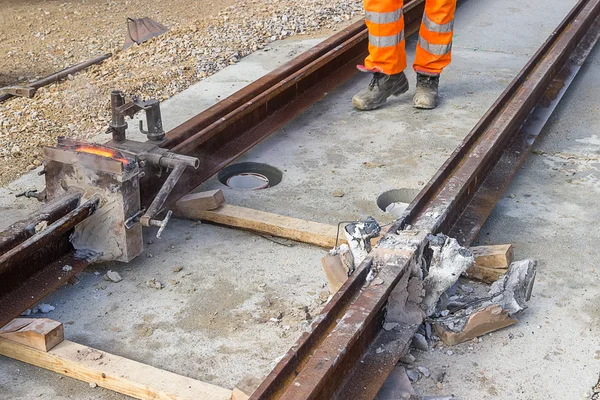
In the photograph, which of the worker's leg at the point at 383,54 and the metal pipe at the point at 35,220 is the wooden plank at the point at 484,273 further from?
the worker's leg at the point at 383,54

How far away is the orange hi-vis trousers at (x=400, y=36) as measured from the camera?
537 centimetres

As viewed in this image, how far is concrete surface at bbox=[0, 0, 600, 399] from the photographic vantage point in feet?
10.1

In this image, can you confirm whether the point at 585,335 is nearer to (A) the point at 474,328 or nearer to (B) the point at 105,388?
(A) the point at 474,328

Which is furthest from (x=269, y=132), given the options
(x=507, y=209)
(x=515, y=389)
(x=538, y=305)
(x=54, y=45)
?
(x=54, y=45)

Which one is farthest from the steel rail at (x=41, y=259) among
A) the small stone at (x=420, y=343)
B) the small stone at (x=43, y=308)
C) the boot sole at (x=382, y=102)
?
the boot sole at (x=382, y=102)

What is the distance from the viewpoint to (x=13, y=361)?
308 cm

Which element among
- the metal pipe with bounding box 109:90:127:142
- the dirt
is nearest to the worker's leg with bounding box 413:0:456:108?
the metal pipe with bounding box 109:90:127:142

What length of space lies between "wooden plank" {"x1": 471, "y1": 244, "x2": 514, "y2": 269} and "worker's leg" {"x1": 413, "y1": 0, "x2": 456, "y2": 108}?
2136mm

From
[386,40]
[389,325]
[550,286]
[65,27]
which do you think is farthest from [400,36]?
[65,27]

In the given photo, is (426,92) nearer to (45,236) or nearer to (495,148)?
(495,148)

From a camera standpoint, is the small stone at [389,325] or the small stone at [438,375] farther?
the small stone at [389,325]

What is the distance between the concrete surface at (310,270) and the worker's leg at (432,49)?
130 millimetres

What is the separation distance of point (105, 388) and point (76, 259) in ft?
2.64

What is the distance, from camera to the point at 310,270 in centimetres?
374
